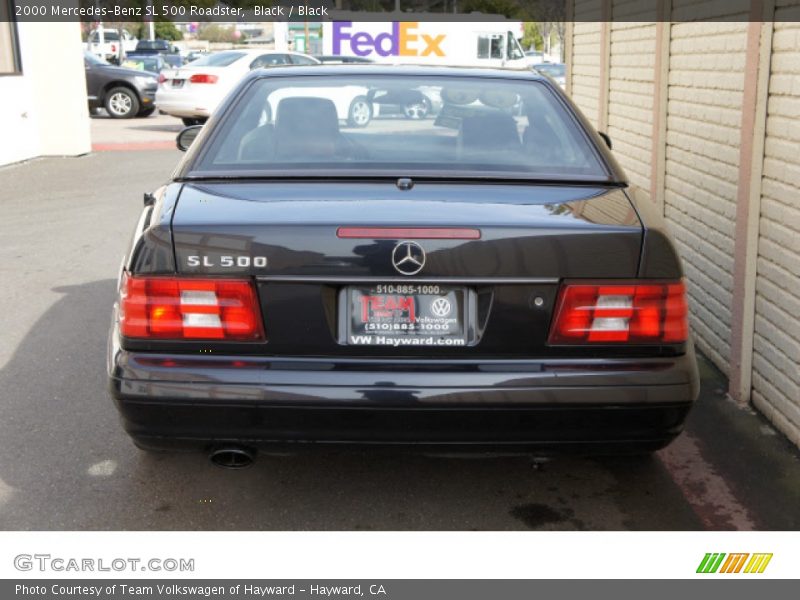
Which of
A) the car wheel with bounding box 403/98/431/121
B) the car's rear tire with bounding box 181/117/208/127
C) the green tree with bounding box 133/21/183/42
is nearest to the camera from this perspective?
the car wheel with bounding box 403/98/431/121

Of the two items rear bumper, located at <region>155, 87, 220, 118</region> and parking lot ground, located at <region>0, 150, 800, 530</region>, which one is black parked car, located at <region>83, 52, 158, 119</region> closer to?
rear bumper, located at <region>155, 87, 220, 118</region>

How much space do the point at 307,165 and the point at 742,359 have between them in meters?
2.41

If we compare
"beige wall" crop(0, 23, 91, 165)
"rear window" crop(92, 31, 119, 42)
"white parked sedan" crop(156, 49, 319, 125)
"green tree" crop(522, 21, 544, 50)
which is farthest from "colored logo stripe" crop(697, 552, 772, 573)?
"green tree" crop(522, 21, 544, 50)

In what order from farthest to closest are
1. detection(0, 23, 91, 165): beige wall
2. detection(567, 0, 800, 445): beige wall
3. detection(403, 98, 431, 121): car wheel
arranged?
1. detection(0, 23, 91, 165): beige wall
2. detection(567, 0, 800, 445): beige wall
3. detection(403, 98, 431, 121): car wheel

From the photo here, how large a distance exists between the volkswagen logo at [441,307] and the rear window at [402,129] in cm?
75

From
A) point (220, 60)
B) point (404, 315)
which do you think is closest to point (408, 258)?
point (404, 315)

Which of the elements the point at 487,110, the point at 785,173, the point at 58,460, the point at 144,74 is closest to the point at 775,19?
the point at 785,173

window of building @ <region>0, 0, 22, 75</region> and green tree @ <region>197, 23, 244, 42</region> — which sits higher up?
green tree @ <region>197, 23, 244, 42</region>

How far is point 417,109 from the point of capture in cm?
459

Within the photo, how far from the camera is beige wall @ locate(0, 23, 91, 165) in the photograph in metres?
15.0

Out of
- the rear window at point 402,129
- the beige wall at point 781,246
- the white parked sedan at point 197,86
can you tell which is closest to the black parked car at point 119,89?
the white parked sedan at point 197,86

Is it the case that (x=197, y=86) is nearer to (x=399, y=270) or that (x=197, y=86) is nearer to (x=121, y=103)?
(x=121, y=103)

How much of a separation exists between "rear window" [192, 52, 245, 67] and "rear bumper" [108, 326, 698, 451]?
1828 cm

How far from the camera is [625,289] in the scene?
3.46 metres
